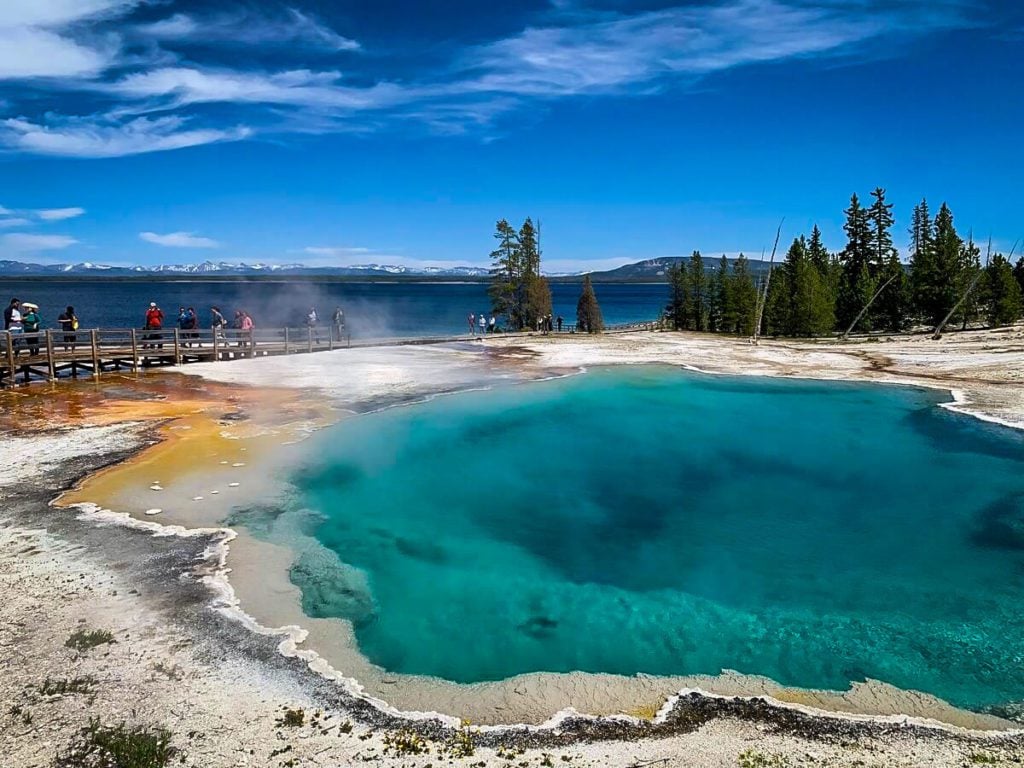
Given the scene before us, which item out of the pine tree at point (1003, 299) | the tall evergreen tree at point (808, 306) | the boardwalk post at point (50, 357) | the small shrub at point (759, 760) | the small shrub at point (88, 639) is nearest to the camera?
the small shrub at point (759, 760)

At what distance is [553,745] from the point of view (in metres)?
5.65

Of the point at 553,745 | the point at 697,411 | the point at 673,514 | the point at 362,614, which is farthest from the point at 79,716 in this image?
the point at 697,411

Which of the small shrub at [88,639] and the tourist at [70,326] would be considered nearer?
the small shrub at [88,639]

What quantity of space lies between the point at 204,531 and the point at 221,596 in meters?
2.24

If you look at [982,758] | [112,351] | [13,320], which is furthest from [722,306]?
[982,758]

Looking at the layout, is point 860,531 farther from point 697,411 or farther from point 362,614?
point 697,411

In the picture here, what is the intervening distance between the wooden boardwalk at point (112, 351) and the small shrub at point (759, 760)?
78.8 feet

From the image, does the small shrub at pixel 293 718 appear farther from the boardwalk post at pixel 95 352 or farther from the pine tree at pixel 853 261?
the pine tree at pixel 853 261

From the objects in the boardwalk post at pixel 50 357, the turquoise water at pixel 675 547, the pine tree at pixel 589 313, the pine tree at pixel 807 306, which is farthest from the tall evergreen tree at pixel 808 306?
the boardwalk post at pixel 50 357

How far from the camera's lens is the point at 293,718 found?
588 centimetres

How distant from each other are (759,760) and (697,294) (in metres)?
66.1

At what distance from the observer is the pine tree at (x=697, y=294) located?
68000mm

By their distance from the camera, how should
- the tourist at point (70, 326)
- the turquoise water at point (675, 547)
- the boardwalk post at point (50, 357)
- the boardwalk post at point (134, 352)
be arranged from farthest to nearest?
the boardwalk post at point (134, 352)
the tourist at point (70, 326)
the boardwalk post at point (50, 357)
the turquoise water at point (675, 547)

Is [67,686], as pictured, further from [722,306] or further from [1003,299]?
[722,306]
